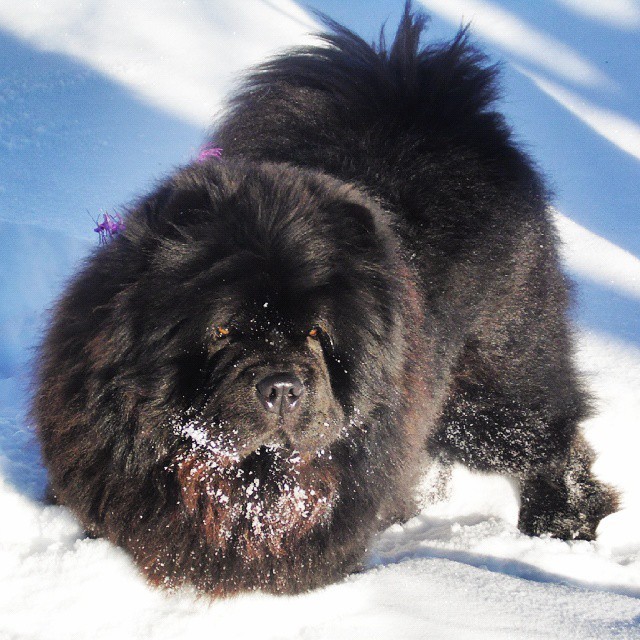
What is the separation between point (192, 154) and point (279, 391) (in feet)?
10.9

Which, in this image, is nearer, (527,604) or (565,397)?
(527,604)

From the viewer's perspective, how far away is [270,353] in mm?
2072

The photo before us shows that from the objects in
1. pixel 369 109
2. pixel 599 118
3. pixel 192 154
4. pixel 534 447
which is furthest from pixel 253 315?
pixel 599 118

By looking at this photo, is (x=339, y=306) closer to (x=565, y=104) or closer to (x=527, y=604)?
(x=527, y=604)

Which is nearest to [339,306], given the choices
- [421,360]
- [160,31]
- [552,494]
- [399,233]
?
[421,360]

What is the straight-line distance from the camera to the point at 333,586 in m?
2.41

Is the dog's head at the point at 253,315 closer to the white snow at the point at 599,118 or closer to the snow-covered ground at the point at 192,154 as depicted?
the snow-covered ground at the point at 192,154

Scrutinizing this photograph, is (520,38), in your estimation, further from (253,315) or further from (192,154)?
(253,315)

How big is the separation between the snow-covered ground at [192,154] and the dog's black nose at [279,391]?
2.22 feet

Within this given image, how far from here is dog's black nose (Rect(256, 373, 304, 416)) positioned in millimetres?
2000

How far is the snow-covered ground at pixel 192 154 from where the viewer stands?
86.8 inches

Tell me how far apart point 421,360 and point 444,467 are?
1.03 m

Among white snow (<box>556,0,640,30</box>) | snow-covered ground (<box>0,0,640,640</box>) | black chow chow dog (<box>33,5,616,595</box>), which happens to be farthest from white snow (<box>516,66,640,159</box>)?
black chow chow dog (<box>33,5,616,595</box>)

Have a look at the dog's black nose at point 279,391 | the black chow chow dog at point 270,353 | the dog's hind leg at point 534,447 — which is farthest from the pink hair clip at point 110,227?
the dog's hind leg at point 534,447
